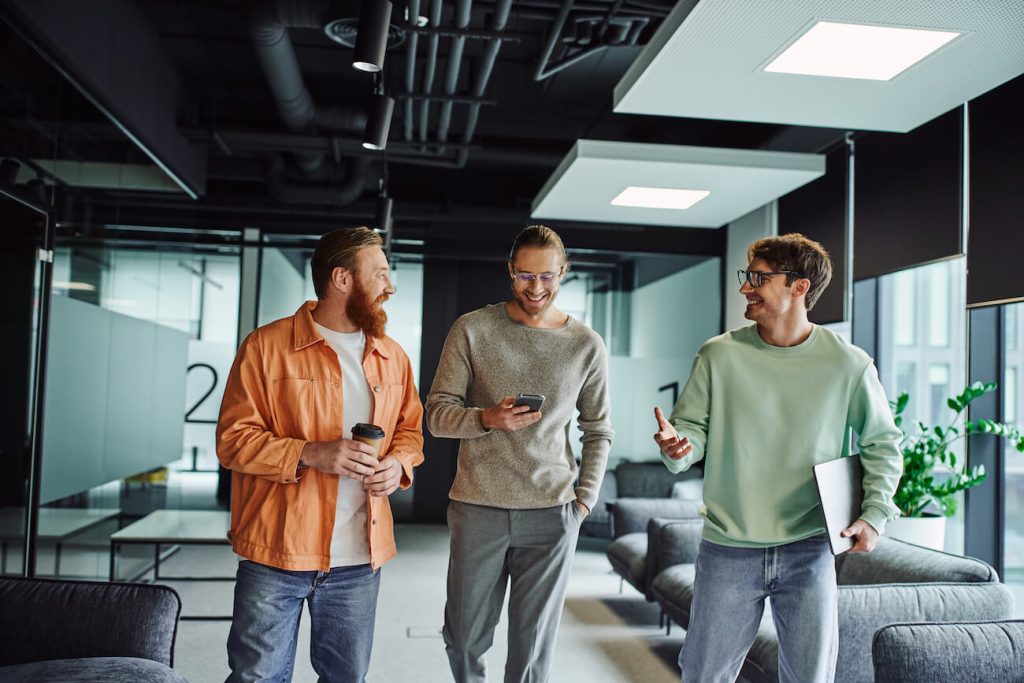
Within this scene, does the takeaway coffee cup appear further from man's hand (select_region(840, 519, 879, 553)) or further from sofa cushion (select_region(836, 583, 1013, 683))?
sofa cushion (select_region(836, 583, 1013, 683))

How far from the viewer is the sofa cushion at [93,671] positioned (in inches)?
88.0

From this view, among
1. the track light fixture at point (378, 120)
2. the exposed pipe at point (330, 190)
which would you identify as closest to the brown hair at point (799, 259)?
the track light fixture at point (378, 120)

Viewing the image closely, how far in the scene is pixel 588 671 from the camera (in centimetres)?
415

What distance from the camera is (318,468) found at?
2117 millimetres

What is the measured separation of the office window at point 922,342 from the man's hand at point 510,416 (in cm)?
448

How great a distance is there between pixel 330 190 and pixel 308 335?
5.47 meters

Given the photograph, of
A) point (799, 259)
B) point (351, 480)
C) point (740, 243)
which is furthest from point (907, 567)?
point (740, 243)

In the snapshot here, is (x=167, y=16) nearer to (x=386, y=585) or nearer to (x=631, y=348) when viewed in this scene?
(x=386, y=585)

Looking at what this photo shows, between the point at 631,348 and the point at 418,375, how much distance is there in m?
2.13

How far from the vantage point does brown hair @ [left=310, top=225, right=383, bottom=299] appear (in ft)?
7.40

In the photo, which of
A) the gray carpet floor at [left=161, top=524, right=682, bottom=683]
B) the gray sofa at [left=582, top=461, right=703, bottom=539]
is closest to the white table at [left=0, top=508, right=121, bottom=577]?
the gray carpet floor at [left=161, top=524, right=682, bottom=683]

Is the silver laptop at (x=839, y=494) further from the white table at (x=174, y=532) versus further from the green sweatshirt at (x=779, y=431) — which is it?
the white table at (x=174, y=532)

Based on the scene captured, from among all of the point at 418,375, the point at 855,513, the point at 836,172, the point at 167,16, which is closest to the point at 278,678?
the point at 855,513

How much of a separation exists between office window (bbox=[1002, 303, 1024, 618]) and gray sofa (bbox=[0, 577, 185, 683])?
417 cm
